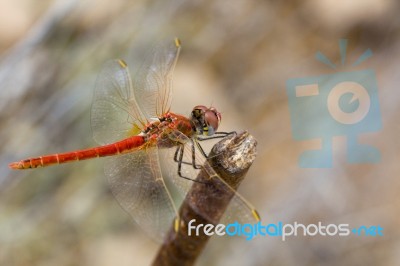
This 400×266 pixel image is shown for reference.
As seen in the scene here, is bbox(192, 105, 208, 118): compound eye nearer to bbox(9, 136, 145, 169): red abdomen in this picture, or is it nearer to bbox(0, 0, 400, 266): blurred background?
bbox(9, 136, 145, 169): red abdomen

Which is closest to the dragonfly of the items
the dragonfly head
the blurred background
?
the dragonfly head

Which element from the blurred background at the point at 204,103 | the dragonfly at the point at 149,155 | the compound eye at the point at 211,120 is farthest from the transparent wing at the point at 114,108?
the blurred background at the point at 204,103

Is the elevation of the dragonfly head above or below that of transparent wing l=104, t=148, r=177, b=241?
above

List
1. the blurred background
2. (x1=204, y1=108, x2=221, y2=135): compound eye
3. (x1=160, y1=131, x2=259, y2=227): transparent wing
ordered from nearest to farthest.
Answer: (x1=160, y1=131, x2=259, y2=227): transparent wing, (x1=204, y1=108, x2=221, y2=135): compound eye, the blurred background

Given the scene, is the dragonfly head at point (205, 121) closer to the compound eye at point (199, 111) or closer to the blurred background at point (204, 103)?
the compound eye at point (199, 111)

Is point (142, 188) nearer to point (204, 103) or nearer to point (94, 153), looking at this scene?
point (94, 153)

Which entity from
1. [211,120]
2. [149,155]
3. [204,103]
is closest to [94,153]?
[149,155]
